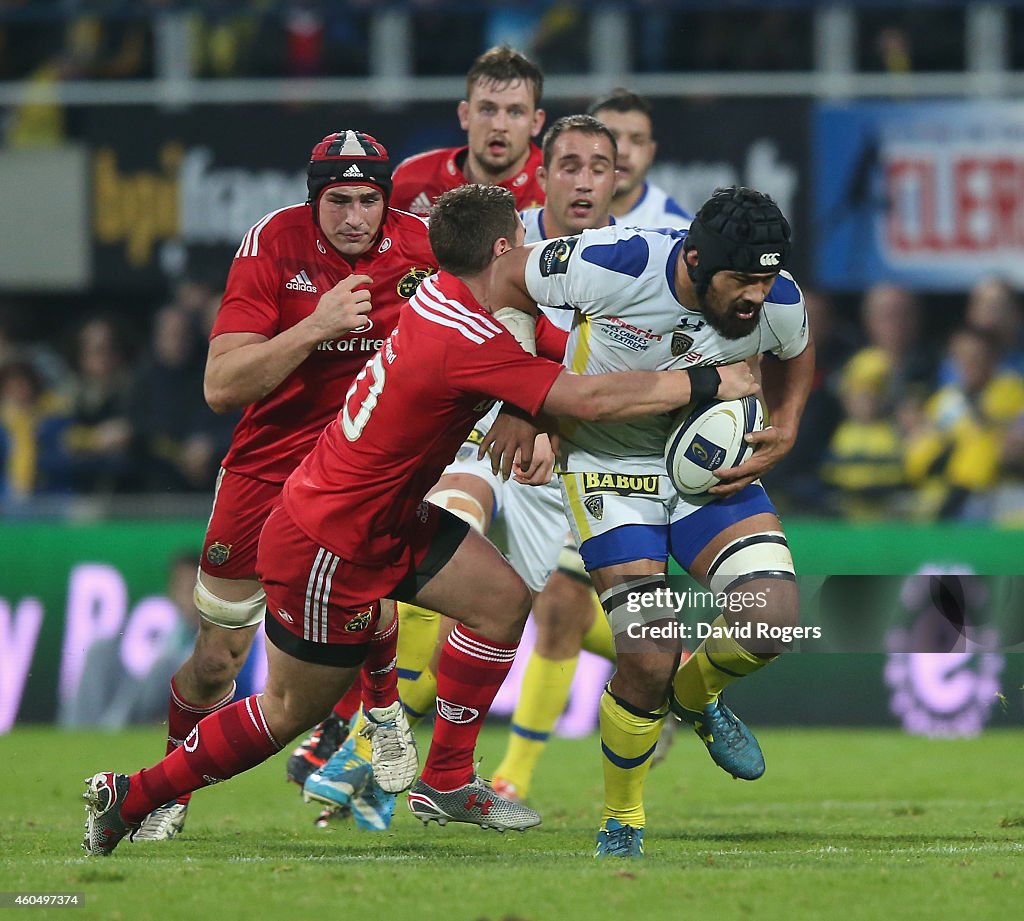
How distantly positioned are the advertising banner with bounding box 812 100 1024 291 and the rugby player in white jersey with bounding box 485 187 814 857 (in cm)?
820

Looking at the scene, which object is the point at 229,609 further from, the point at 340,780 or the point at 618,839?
the point at 618,839

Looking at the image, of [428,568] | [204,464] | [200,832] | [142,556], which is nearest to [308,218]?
[428,568]

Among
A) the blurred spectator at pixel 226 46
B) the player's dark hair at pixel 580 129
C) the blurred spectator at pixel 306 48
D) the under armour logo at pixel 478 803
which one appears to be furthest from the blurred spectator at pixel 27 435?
the under armour logo at pixel 478 803

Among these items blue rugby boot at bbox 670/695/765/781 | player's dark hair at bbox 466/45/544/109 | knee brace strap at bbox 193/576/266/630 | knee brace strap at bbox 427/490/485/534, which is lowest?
blue rugby boot at bbox 670/695/765/781

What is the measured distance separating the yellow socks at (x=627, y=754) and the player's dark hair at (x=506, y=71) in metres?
3.38

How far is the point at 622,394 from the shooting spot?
634cm

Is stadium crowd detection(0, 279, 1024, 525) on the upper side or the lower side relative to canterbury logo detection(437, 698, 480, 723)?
upper

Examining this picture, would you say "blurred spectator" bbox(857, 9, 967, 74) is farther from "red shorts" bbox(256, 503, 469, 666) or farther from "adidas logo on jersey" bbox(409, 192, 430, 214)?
"red shorts" bbox(256, 503, 469, 666)

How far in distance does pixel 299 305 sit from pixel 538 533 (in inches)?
78.8

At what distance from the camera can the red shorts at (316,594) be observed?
6.57 metres

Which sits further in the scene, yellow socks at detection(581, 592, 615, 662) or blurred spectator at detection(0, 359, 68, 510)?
blurred spectator at detection(0, 359, 68, 510)

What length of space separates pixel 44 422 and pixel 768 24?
Result: 22.9 ft

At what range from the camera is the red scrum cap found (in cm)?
735

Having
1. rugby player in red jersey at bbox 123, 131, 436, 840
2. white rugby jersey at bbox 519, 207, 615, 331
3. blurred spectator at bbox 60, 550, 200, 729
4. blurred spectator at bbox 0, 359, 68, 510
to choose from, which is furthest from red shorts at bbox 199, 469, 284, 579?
blurred spectator at bbox 0, 359, 68, 510
